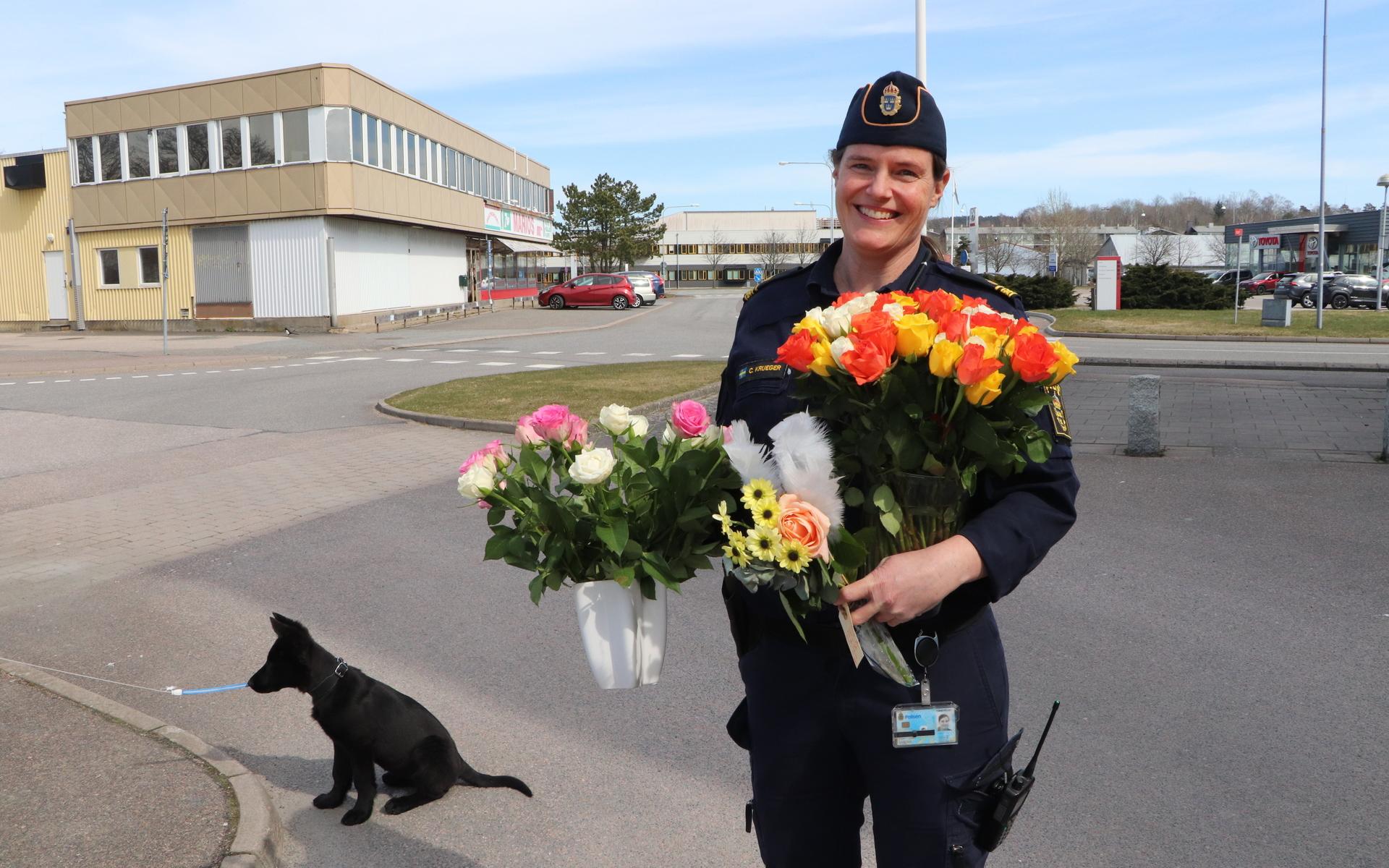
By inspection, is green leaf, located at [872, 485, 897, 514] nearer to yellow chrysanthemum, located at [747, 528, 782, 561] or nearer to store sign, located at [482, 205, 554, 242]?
yellow chrysanthemum, located at [747, 528, 782, 561]

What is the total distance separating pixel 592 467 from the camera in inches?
81.7

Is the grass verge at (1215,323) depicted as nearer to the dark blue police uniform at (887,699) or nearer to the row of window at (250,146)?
the row of window at (250,146)

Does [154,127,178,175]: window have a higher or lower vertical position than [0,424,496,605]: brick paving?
higher

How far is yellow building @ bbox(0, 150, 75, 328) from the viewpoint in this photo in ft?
130

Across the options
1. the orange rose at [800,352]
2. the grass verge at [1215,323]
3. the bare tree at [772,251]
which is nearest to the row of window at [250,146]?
the grass verge at [1215,323]

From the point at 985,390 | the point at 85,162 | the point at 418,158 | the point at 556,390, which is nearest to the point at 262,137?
the point at 418,158

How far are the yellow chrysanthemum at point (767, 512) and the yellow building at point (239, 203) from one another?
35.7 m

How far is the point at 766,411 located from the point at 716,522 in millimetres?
352

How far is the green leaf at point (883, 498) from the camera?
1.90 m

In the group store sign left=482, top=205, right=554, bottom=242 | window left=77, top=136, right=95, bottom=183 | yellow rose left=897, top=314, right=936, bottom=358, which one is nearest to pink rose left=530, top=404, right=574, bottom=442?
yellow rose left=897, top=314, right=936, bottom=358

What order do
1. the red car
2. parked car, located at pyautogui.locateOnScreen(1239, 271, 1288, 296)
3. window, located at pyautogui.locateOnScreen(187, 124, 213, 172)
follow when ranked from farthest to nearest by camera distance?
parked car, located at pyautogui.locateOnScreen(1239, 271, 1288, 296) < the red car < window, located at pyautogui.locateOnScreen(187, 124, 213, 172)

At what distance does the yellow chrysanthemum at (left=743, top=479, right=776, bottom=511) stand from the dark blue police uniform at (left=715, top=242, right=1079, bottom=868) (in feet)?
1.08

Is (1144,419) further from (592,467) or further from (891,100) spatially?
(592,467)

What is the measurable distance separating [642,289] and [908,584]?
53.1 metres
